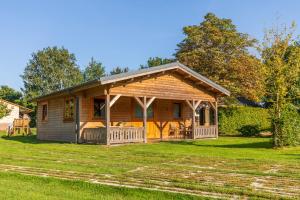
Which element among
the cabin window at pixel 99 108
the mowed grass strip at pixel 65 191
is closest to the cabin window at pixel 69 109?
the cabin window at pixel 99 108

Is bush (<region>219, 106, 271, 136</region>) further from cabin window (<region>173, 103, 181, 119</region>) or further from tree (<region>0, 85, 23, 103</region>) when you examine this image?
tree (<region>0, 85, 23, 103</region>)

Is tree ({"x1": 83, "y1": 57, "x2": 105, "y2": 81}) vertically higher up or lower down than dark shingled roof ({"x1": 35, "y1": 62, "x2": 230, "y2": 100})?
higher up

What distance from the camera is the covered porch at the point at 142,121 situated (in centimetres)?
1591

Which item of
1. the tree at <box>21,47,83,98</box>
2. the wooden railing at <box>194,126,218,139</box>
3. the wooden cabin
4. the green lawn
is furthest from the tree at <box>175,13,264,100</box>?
the tree at <box>21,47,83,98</box>

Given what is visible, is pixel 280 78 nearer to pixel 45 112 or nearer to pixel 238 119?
pixel 238 119

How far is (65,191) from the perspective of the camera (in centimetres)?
564

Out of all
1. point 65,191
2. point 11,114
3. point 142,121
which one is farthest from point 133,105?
point 11,114

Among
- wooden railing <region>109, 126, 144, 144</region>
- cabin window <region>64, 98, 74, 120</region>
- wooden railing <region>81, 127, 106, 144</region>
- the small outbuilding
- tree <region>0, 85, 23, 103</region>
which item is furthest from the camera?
tree <region>0, 85, 23, 103</region>

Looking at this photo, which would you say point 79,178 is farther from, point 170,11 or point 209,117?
point 209,117

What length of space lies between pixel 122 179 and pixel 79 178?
86 cm

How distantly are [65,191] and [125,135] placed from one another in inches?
412

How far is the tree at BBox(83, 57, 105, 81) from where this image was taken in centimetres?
8056

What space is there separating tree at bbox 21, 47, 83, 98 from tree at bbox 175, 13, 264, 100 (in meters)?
44.8

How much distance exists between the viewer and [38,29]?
78.6 feet
